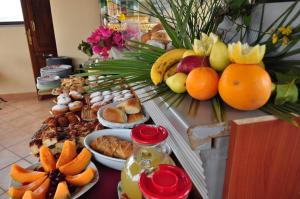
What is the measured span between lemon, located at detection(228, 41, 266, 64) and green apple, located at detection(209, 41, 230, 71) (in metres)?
0.04

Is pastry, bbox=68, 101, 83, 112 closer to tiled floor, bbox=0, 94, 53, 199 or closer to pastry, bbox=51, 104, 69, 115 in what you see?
pastry, bbox=51, 104, 69, 115

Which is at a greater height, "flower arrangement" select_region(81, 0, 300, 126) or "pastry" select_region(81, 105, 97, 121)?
"flower arrangement" select_region(81, 0, 300, 126)

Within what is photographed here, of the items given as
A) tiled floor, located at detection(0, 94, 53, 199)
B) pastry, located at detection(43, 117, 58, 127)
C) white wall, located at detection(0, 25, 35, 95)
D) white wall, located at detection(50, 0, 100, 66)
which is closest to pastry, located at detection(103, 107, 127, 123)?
pastry, located at detection(43, 117, 58, 127)

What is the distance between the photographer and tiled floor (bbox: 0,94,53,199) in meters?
2.26

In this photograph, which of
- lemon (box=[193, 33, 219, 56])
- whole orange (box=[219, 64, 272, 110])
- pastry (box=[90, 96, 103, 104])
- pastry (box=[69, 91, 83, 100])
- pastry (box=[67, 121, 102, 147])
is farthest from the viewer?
pastry (box=[69, 91, 83, 100])

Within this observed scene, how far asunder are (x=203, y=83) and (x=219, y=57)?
0.23 feet

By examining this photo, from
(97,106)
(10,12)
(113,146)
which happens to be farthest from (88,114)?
(10,12)

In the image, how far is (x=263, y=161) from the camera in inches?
17.2

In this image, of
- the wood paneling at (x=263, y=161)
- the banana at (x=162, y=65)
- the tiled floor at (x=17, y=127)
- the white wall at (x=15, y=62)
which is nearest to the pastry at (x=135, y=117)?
the banana at (x=162, y=65)

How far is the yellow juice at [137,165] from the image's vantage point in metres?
0.59

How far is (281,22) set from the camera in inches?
20.4

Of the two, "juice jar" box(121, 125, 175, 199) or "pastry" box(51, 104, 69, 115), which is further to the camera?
"pastry" box(51, 104, 69, 115)

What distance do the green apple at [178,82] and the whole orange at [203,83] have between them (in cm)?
3

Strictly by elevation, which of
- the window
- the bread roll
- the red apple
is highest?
the window
